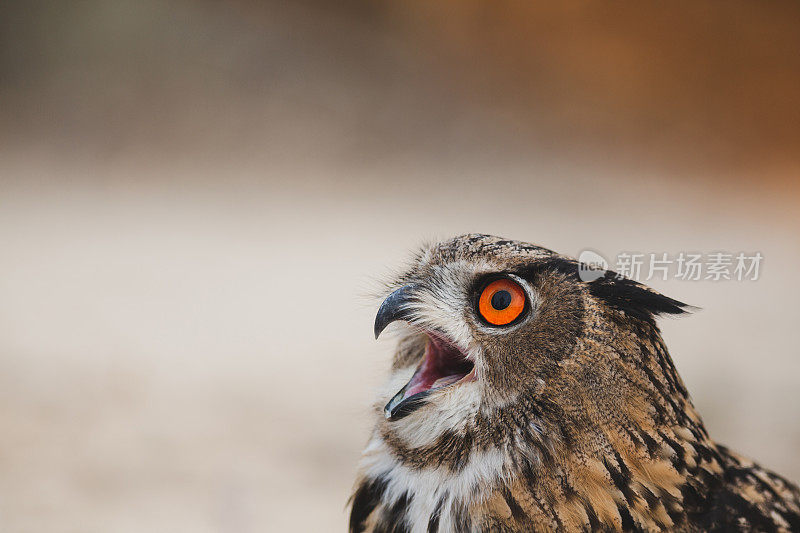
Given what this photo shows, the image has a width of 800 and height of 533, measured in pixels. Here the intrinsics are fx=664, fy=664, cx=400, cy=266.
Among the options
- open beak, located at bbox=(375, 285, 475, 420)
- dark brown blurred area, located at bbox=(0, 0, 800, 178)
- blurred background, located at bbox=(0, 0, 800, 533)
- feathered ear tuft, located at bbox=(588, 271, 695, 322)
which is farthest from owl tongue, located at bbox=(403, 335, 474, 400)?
dark brown blurred area, located at bbox=(0, 0, 800, 178)

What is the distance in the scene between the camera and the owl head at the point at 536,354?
28.6 inches

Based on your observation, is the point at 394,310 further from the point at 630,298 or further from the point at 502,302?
the point at 630,298

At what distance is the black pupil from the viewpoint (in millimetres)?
753

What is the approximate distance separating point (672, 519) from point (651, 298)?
25 cm

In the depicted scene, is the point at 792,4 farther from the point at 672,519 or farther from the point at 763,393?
the point at 672,519

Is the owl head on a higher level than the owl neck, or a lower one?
higher

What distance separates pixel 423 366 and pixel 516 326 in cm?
17

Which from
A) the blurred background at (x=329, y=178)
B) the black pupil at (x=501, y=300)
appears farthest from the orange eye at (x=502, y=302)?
the blurred background at (x=329, y=178)

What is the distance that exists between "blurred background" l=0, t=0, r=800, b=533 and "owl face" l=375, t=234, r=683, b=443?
4.64 ft

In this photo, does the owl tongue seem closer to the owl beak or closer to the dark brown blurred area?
the owl beak

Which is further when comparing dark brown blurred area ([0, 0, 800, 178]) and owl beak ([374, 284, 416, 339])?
dark brown blurred area ([0, 0, 800, 178])

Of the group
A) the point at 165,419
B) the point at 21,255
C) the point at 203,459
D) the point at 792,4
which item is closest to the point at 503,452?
the point at 203,459

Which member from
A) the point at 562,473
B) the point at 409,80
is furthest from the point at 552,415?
the point at 409,80

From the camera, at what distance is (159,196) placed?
10.6ft
